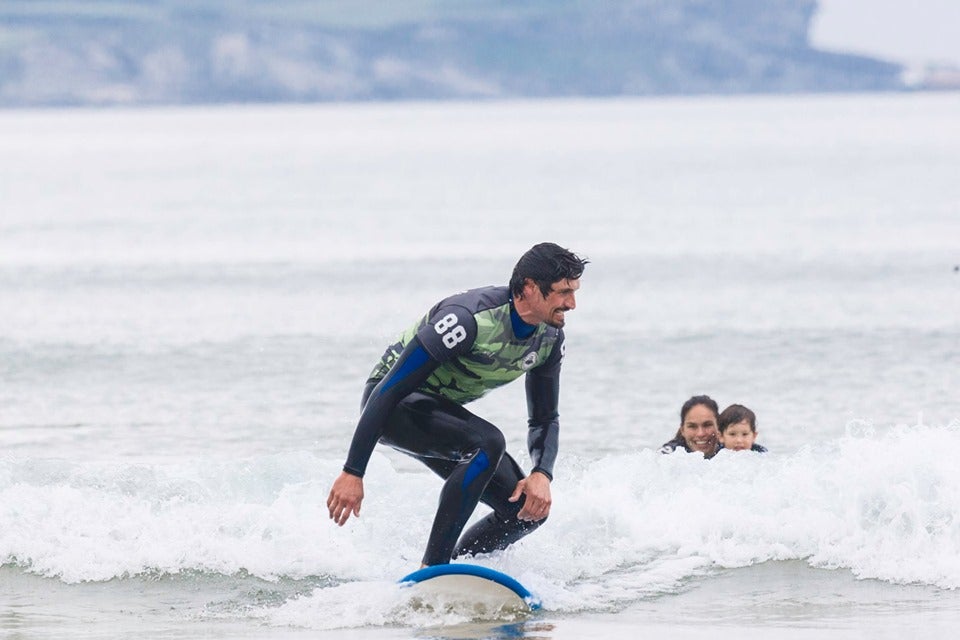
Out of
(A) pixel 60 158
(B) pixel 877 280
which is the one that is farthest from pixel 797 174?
(A) pixel 60 158

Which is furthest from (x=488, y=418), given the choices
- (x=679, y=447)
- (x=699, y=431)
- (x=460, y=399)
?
(x=460, y=399)

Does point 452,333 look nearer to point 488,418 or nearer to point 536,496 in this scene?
point 536,496

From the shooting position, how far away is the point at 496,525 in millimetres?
8414

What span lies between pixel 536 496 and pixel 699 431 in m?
3.71

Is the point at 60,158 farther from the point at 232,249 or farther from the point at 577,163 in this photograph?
the point at 232,249

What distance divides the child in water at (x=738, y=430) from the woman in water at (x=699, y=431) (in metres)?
0.07

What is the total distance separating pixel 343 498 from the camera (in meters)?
7.66

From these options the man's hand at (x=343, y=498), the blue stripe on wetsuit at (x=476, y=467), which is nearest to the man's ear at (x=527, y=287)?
the blue stripe on wetsuit at (x=476, y=467)

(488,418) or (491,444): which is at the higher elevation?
(488,418)

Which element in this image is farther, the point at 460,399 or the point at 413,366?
the point at 460,399

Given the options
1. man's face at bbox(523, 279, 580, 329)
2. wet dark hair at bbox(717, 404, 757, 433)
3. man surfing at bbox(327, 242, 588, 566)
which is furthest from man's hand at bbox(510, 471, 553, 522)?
wet dark hair at bbox(717, 404, 757, 433)

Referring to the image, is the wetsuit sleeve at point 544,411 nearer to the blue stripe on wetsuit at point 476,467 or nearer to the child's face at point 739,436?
the blue stripe on wetsuit at point 476,467

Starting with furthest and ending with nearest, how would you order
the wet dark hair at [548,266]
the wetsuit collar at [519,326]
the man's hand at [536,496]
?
Answer: the man's hand at [536,496] < the wetsuit collar at [519,326] < the wet dark hair at [548,266]

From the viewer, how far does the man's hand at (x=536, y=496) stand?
800 cm
